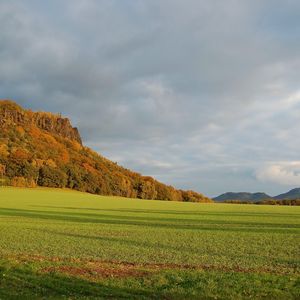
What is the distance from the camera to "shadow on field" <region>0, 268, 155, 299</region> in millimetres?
13969

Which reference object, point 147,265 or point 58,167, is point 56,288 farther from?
point 58,167

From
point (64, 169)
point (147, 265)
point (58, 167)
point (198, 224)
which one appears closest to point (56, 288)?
point (147, 265)

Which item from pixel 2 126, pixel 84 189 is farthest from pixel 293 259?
pixel 2 126

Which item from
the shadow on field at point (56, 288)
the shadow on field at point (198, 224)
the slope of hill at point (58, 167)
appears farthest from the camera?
the slope of hill at point (58, 167)

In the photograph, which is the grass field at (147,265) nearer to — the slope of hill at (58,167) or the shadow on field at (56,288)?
the shadow on field at (56,288)

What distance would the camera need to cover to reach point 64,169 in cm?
14212

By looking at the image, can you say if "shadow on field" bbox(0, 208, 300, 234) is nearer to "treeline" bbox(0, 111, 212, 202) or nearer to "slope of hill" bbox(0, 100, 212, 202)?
"treeline" bbox(0, 111, 212, 202)

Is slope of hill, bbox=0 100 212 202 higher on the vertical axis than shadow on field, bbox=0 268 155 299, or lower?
higher

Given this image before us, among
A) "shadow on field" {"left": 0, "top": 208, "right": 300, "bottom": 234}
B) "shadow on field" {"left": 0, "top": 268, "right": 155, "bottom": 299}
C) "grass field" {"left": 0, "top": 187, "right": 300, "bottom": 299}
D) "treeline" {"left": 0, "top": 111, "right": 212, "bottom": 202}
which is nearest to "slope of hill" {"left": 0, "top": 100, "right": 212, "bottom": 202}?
"treeline" {"left": 0, "top": 111, "right": 212, "bottom": 202}

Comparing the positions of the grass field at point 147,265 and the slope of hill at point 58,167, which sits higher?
the slope of hill at point 58,167

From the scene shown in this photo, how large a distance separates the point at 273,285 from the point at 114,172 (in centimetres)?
15083

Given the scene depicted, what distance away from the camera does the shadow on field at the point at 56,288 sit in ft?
45.8

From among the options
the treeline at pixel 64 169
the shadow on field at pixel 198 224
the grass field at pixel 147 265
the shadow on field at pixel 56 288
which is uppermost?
the treeline at pixel 64 169

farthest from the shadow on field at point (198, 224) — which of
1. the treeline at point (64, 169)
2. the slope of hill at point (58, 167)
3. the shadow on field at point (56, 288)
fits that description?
the slope of hill at point (58, 167)
